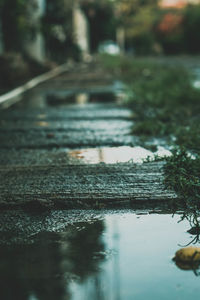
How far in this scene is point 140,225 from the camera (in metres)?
2.65

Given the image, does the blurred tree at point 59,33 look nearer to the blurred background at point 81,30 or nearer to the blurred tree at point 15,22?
the blurred background at point 81,30

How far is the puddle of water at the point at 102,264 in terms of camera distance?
6.25ft

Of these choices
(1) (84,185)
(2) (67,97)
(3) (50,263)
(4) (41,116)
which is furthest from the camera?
(2) (67,97)

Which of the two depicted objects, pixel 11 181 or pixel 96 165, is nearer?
pixel 11 181

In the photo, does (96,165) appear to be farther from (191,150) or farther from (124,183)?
(191,150)

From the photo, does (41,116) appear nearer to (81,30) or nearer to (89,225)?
(89,225)

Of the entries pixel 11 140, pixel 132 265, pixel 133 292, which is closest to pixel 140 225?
pixel 132 265

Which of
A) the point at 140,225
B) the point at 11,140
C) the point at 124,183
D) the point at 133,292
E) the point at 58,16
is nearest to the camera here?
the point at 133,292

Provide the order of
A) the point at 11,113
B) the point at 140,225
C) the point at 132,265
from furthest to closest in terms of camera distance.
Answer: the point at 11,113 → the point at 140,225 → the point at 132,265

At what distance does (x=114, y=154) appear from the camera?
4.50 m

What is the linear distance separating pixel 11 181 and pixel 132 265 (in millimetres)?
1580

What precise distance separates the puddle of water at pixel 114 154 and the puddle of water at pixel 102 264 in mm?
1492

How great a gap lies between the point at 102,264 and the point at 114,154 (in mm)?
2392

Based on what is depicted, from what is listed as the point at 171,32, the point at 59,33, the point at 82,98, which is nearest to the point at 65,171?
the point at 82,98
